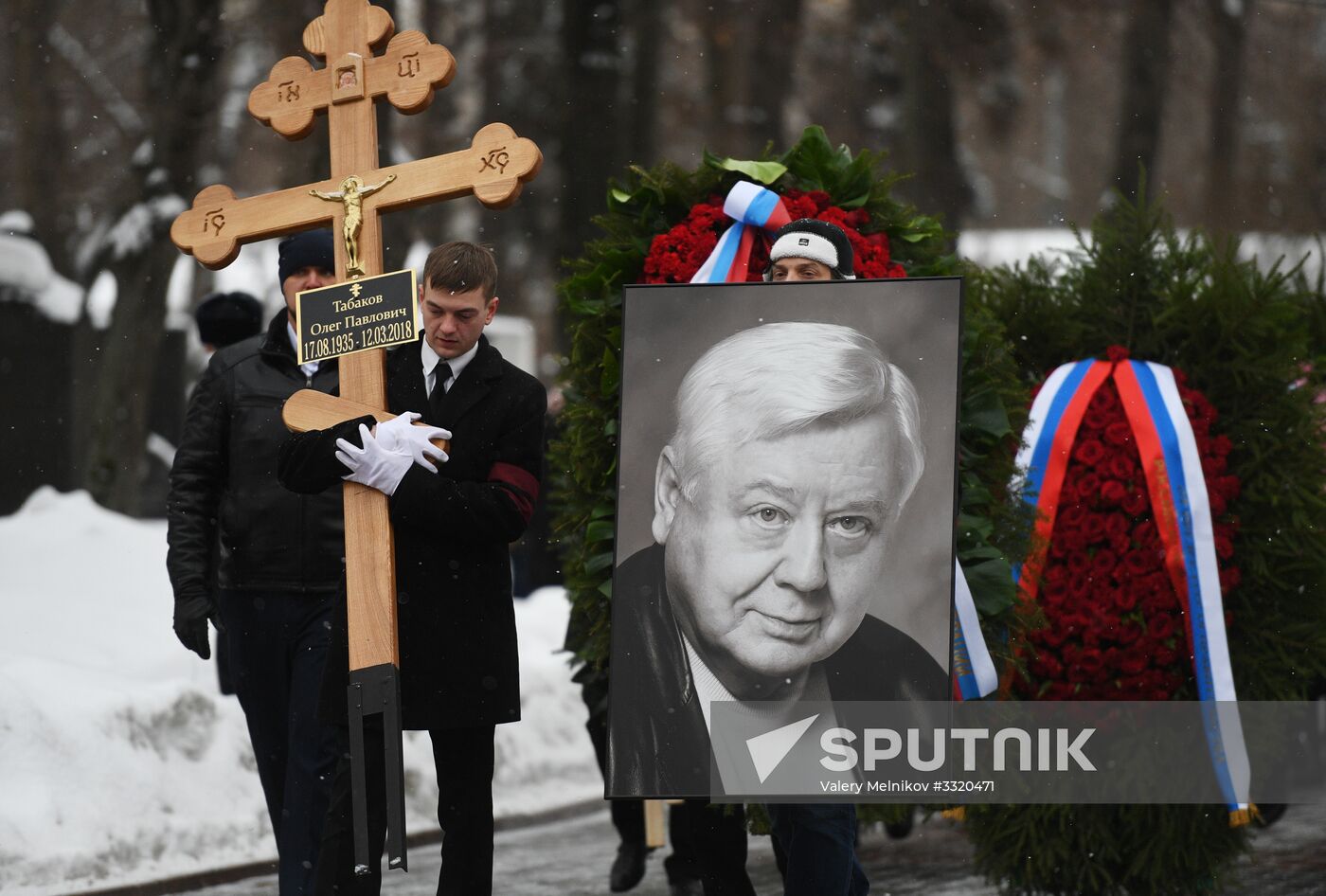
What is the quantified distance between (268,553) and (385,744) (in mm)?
1227

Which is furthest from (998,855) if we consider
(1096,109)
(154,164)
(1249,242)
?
(1096,109)

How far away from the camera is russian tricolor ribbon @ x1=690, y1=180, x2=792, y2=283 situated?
550cm

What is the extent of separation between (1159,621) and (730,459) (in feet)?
6.52

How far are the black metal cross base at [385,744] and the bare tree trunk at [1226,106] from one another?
642 inches

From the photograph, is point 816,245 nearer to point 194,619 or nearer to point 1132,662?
point 1132,662

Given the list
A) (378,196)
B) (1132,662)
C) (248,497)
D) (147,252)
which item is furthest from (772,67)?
(378,196)

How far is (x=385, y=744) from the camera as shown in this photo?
15.1 ft

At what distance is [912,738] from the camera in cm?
457

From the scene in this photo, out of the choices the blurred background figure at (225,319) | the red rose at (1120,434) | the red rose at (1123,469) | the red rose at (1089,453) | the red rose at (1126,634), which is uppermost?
the blurred background figure at (225,319)

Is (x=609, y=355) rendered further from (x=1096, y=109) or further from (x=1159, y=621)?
(x=1096, y=109)

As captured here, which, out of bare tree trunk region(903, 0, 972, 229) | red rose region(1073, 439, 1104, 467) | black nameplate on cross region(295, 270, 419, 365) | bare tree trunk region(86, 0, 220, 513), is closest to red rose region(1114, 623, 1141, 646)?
red rose region(1073, 439, 1104, 467)

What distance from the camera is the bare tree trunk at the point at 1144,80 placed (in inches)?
773

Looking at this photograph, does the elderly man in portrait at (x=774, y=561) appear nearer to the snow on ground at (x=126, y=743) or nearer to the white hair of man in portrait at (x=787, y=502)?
the white hair of man in portrait at (x=787, y=502)

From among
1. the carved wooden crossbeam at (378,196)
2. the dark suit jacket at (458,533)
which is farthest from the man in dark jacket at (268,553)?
the dark suit jacket at (458,533)
